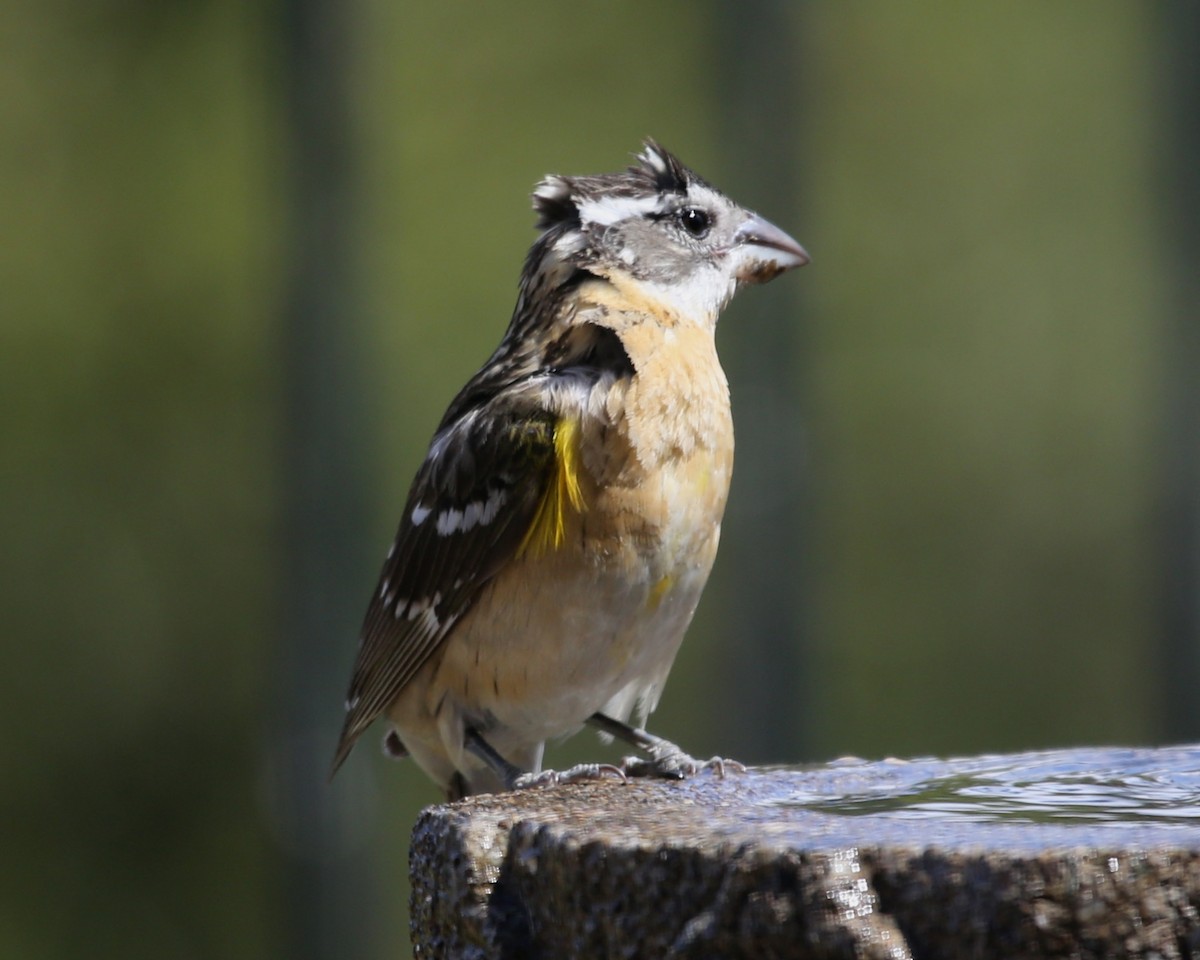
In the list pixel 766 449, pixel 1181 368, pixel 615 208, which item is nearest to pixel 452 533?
pixel 615 208

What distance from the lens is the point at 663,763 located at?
11.7 feet

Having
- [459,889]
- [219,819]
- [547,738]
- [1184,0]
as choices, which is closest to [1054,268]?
[1184,0]

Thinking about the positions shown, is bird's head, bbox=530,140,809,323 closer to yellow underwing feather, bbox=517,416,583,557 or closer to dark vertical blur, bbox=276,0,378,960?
yellow underwing feather, bbox=517,416,583,557

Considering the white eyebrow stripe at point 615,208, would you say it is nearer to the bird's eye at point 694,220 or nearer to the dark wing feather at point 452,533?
the bird's eye at point 694,220

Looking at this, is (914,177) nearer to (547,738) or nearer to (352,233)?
(352,233)

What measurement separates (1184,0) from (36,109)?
5774 millimetres

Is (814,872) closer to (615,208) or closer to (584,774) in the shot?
(584,774)

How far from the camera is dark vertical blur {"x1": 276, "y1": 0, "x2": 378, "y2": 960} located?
7.23m

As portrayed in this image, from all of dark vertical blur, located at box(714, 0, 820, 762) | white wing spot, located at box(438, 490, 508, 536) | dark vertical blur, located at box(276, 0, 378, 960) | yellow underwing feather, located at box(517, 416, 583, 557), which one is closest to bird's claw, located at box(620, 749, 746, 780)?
yellow underwing feather, located at box(517, 416, 583, 557)

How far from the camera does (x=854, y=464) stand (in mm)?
10172

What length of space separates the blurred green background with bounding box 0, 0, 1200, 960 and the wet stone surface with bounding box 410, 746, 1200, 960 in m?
4.55

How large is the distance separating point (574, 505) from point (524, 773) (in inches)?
25.9

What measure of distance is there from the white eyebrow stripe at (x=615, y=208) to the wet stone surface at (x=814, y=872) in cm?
166

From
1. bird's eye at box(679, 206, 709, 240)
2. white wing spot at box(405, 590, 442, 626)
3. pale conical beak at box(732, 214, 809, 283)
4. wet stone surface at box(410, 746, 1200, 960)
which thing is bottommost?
wet stone surface at box(410, 746, 1200, 960)
